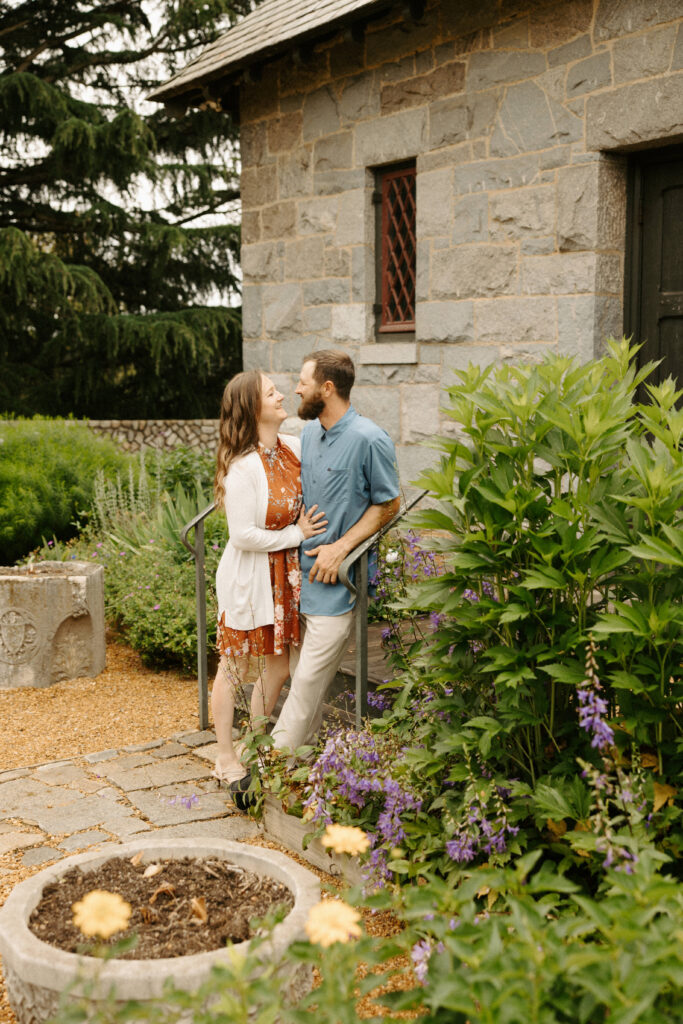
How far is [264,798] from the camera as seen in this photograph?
3.76m

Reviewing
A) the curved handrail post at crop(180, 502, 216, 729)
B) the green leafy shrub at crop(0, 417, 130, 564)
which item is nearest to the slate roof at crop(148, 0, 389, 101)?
the green leafy shrub at crop(0, 417, 130, 564)

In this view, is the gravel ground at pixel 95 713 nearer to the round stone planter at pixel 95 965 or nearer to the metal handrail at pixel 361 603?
the metal handrail at pixel 361 603

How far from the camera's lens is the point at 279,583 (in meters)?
4.01

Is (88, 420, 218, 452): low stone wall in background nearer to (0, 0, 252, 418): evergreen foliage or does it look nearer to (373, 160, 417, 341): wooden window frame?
(0, 0, 252, 418): evergreen foliage

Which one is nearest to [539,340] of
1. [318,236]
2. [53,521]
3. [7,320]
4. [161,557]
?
[318,236]

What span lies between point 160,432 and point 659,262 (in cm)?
1066

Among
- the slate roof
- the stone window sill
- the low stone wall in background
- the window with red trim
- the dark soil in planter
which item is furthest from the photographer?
the low stone wall in background

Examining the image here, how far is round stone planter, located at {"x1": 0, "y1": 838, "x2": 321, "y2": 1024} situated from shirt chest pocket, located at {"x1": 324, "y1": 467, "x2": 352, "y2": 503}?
5.40ft

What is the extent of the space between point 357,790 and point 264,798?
64 centimetres

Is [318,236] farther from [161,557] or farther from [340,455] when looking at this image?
[340,455]

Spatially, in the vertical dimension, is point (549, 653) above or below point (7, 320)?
below

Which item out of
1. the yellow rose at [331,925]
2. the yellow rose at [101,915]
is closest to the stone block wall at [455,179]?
the yellow rose at [331,925]

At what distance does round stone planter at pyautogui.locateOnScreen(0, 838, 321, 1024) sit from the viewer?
2.04 meters

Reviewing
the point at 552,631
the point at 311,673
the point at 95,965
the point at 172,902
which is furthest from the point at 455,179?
the point at 95,965
